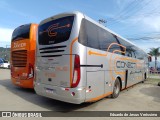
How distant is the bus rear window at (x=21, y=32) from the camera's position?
884cm

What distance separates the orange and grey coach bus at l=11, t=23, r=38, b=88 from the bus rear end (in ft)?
5.53

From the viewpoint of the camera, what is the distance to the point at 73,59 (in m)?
5.60

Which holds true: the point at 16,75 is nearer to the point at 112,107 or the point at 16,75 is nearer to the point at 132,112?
the point at 112,107

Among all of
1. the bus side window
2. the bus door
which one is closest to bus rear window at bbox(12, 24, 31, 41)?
the bus side window

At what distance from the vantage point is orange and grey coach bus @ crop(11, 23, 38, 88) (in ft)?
28.2

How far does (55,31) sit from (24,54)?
317cm

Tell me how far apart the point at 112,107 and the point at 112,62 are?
6.80 ft

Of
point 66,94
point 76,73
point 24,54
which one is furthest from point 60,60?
point 24,54

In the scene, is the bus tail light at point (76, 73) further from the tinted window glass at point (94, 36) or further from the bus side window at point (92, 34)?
the bus side window at point (92, 34)

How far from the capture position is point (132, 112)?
635cm

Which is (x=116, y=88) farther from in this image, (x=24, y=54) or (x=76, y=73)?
(x=24, y=54)

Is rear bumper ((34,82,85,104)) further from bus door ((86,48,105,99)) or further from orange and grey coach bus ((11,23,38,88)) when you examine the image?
orange and grey coach bus ((11,23,38,88))

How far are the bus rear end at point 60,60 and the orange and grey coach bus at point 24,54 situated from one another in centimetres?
168

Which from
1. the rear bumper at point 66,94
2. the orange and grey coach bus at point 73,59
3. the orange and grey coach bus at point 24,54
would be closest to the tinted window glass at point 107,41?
the orange and grey coach bus at point 73,59
